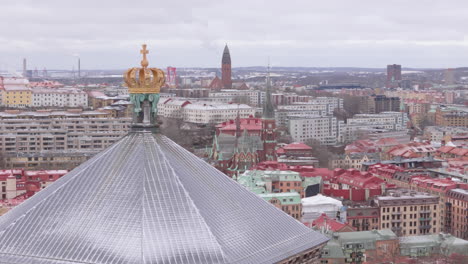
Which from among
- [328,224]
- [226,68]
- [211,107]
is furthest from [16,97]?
[328,224]

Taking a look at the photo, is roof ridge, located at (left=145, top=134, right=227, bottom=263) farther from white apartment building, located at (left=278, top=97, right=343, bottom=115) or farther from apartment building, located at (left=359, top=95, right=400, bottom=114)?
apartment building, located at (left=359, top=95, right=400, bottom=114)

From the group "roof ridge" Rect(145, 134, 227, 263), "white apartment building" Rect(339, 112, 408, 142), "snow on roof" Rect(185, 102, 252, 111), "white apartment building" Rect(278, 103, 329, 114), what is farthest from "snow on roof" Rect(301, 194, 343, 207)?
"white apartment building" Rect(278, 103, 329, 114)

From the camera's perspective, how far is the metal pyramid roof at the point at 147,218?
8.61 metres

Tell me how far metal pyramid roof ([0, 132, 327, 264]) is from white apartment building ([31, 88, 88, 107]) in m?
86.4

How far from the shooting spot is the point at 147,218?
884 centimetres

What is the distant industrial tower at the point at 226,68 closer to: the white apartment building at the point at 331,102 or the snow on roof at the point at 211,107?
the white apartment building at the point at 331,102

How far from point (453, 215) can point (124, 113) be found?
46.3 m

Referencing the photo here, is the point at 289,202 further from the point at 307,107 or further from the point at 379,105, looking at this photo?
the point at 379,105

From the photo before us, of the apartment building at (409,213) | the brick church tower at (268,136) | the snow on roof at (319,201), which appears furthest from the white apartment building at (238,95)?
the apartment building at (409,213)

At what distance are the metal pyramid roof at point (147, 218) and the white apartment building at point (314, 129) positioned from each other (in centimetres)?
7323

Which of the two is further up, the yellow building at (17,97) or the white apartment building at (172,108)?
the yellow building at (17,97)

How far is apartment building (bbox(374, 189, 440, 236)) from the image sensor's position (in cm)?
3916

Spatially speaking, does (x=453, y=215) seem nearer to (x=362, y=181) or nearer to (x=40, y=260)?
(x=362, y=181)

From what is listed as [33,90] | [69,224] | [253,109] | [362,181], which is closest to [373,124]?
[253,109]
